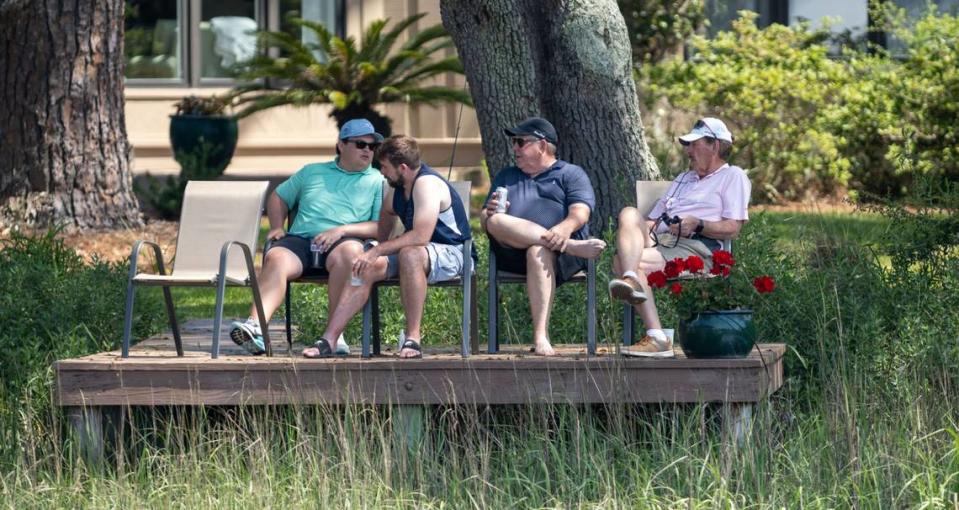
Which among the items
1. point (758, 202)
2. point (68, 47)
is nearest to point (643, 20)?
point (758, 202)

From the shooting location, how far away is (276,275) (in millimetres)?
6949

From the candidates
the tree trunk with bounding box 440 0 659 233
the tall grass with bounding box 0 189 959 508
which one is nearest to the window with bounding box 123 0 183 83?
the tree trunk with bounding box 440 0 659 233

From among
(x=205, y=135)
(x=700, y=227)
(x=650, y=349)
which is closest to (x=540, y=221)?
(x=700, y=227)

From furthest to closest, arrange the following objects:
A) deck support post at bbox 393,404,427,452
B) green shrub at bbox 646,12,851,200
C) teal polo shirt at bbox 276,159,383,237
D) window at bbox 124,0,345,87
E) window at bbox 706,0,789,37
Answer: window at bbox 124,0,345,87 < window at bbox 706,0,789,37 < green shrub at bbox 646,12,851,200 < teal polo shirt at bbox 276,159,383,237 < deck support post at bbox 393,404,427,452

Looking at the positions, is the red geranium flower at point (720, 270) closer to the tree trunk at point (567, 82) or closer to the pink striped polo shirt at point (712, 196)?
the pink striped polo shirt at point (712, 196)

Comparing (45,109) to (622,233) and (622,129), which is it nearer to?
(622,129)

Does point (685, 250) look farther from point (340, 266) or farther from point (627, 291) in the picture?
point (340, 266)

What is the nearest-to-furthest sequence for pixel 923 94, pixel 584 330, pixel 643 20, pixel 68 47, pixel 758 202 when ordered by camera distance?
pixel 584 330
pixel 68 47
pixel 923 94
pixel 758 202
pixel 643 20

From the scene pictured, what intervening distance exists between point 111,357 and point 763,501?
2.82m

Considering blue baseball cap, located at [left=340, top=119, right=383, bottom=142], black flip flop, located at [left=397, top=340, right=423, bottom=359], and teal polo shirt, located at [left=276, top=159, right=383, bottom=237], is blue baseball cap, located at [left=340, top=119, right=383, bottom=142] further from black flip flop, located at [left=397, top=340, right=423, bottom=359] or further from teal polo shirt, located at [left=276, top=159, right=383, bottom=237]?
black flip flop, located at [left=397, top=340, right=423, bottom=359]

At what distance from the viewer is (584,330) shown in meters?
7.92

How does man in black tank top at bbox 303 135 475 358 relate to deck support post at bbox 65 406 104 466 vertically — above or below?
above

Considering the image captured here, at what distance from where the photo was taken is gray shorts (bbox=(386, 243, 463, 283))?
6750mm

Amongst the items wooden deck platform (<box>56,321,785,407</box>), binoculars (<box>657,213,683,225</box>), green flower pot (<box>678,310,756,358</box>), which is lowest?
wooden deck platform (<box>56,321,785,407</box>)
